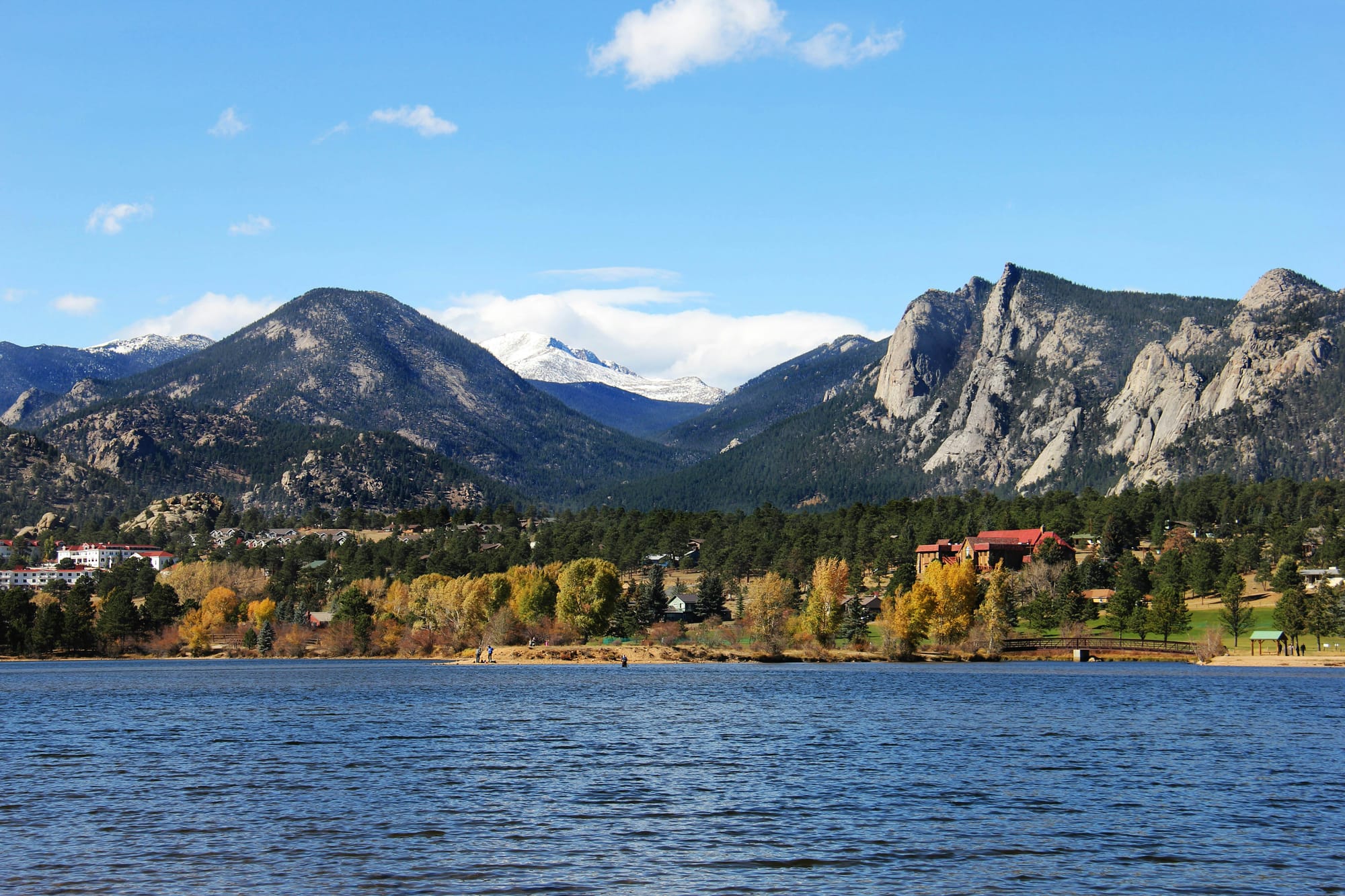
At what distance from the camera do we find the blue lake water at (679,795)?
111ft

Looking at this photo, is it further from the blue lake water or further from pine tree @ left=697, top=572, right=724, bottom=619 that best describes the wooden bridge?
the blue lake water

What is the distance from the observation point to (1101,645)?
15688 centimetres

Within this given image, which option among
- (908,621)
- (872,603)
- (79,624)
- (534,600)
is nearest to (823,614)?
(908,621)

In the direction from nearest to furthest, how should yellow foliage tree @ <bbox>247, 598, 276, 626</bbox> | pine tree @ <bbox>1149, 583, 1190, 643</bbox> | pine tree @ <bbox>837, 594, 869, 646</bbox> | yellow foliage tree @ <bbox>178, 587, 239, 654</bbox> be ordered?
pine tree @ <bbox>1149, 583, 1190, 643</bbox> < pine tree @ <bbox>837, 594, 869, 646</bbox> < yellow foliage tree @ <bbox>178, 587, 239, 654</bbox> < yellow foliage tree @ <bbox>247, 598, 276, 626</bbox>

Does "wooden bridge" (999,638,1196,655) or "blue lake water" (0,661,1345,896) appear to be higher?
"blue lake water" (0,661,1345,896)

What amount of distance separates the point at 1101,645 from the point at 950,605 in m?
22.0

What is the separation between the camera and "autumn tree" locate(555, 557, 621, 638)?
161500mm

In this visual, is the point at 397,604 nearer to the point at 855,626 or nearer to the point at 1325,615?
the point at 855,626

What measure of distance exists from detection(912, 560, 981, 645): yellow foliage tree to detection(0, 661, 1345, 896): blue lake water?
52.8 meters

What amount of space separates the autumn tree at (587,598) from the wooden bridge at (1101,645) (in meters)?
49.8

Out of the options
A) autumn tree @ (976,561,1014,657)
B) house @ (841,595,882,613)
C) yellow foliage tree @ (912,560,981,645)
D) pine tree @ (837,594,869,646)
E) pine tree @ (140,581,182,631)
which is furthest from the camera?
pine tree @ (140,581,182,631)

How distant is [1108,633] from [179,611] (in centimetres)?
13563

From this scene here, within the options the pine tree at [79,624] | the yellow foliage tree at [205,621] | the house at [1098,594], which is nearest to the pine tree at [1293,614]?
the house at [1098,594]

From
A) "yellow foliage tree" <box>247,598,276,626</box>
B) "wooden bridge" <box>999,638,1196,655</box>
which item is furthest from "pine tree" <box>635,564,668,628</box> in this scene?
"yellow foliage tree" <box>247,598,276,626</box>
